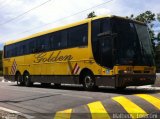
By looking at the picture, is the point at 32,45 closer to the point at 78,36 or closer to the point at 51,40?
the point at 51,40

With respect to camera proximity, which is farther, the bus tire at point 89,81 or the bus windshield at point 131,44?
the bus tire at point 89,81

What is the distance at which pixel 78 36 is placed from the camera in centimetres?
1994

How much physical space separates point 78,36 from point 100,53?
2.32 meters

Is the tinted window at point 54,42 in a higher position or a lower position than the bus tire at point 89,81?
higher

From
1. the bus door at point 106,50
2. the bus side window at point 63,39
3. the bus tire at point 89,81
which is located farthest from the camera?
the bus side window at point 63,39

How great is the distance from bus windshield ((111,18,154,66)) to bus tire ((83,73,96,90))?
218cm

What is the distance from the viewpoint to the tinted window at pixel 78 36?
19.3 metres

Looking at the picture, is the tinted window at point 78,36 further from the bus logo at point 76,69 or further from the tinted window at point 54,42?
the bus logo at point 76,69

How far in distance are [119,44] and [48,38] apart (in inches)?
279

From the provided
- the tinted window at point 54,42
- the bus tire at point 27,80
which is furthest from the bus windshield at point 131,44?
the bus tire at point 27,80

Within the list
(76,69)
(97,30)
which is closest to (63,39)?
(76,69)

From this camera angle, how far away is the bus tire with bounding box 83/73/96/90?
18706mm

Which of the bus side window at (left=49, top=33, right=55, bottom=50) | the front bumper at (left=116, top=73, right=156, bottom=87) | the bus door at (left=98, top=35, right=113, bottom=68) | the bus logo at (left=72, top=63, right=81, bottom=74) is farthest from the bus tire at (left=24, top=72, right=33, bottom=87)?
the front bumper at (left=116, top=73, right=156, bottom=87)

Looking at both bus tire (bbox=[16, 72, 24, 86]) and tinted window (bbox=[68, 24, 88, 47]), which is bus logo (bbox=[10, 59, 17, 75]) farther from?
tinted window (bbox=[68, 24, 88, 47])
